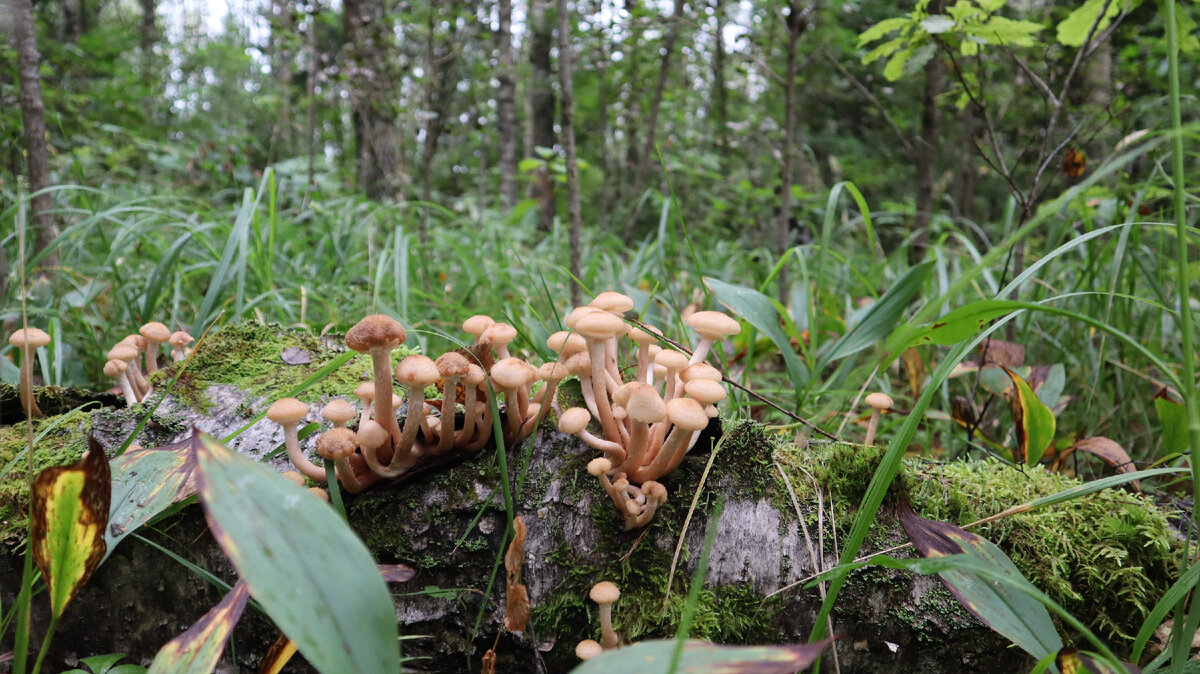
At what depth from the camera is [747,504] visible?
122cm

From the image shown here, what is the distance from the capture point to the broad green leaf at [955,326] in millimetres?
805

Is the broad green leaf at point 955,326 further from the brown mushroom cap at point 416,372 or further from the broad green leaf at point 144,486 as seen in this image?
the broad green leaf at point 144,486

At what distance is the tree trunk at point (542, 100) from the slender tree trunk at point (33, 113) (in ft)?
9.89

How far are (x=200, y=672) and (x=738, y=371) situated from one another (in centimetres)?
185

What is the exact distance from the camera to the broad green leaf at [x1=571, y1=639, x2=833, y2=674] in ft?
1.99

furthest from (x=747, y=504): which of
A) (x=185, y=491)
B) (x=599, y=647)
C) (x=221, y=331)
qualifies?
(x=221, y=331)

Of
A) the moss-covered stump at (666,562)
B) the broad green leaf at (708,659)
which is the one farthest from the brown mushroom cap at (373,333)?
the broad green leaf at (708,659)

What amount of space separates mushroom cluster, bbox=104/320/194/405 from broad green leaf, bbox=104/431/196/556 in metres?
0.49

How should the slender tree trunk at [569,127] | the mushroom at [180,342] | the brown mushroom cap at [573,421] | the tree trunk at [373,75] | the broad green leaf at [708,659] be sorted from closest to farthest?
the broad green leaf at [708,659] → the brown mushroom cap at [573,421] → the mushroom at [180,342] → the slender tree trunk at [569,127] → the tree trunk at [373,75]

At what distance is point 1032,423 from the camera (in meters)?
1.52

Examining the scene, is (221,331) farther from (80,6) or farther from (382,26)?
(80,6)

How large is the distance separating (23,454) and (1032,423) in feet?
7.22

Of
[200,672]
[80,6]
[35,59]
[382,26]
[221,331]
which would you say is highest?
[80,6]

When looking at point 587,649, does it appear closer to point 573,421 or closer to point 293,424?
point 573,421
